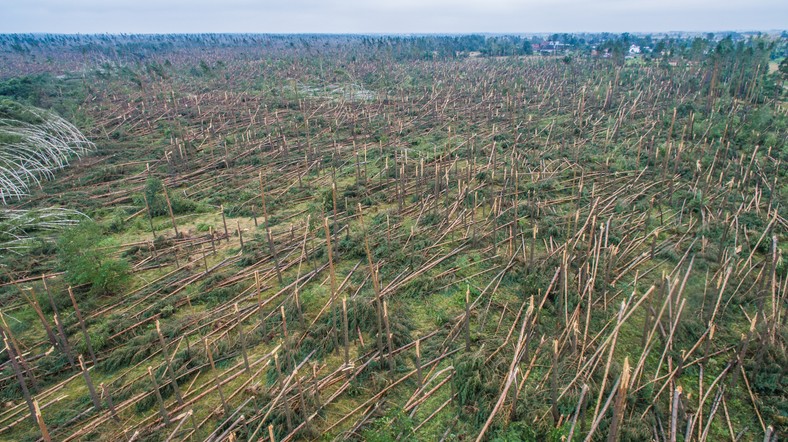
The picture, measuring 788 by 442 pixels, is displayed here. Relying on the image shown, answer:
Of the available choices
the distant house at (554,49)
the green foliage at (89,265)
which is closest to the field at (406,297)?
the green foliage at (89,265)

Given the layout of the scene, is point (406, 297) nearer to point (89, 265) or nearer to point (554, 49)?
point (89, 265)

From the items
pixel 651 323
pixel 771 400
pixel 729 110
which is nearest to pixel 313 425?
pixel 651 323

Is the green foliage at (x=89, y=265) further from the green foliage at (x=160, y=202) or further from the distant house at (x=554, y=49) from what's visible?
the distant house at (x=554, y=49)

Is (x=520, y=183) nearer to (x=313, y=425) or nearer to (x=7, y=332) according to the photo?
(x=313, y=425)

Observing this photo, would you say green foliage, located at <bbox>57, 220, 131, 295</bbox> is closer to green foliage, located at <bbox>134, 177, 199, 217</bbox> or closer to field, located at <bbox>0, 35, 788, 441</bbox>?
field, located at <bbox>0, 35, 788, 441</bbox>

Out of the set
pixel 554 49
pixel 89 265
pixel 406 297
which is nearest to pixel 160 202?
pixel 89 265
